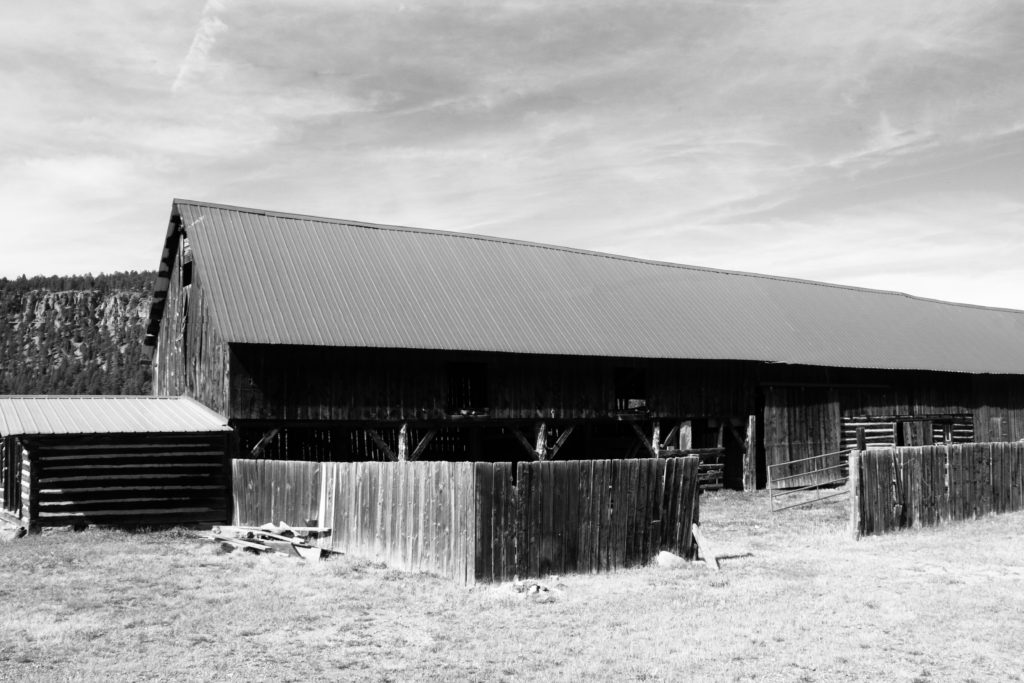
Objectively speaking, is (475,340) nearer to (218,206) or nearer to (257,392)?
(257,392)

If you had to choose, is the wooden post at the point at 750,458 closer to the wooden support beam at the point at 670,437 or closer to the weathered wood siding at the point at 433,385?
the weathered wood siding at the point at 433,385

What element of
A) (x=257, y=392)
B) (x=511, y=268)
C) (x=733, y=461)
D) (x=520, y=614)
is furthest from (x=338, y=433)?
(x=520, y=614)

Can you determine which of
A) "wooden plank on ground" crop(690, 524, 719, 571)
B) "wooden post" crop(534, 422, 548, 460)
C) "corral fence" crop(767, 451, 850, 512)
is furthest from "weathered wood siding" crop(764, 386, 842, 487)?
"wooden plank on ground" crop(690, 524, 719, 571)

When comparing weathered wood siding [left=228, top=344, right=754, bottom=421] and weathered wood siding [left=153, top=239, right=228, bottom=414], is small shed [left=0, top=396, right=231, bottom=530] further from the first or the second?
weathered wood siding [left=228, top=344, right=754, bottom=421]

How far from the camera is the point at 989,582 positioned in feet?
52.7

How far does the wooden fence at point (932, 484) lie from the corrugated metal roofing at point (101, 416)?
15.2 m

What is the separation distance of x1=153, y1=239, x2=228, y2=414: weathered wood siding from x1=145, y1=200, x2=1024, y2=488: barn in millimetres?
114

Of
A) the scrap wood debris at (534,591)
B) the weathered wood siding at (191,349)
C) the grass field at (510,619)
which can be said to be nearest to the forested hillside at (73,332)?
the weathered wood siding at (191,349)

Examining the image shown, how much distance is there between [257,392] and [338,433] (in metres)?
4.36

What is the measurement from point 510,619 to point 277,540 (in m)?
7.58

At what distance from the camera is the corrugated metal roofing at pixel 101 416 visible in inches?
883

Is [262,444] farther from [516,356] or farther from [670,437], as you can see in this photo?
[670,437]

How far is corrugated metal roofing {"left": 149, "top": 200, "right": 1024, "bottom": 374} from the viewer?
27.7 metres

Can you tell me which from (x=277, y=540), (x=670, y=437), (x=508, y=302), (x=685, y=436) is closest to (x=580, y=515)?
(x=277, y=540)
